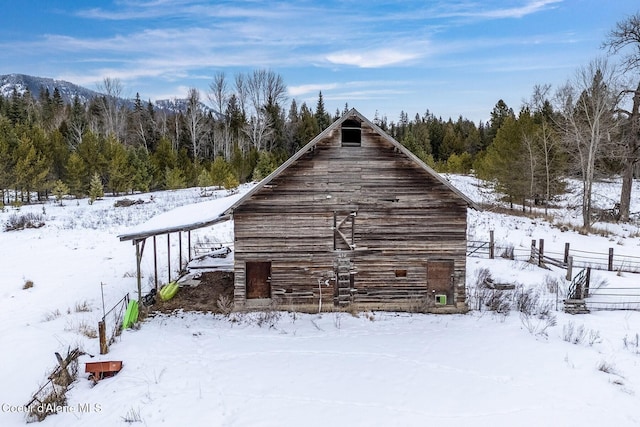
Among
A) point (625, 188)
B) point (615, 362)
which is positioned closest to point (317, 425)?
point (615, 362)

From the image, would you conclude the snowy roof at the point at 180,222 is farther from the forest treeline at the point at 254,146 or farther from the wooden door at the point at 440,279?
the forest treeline at the point at 254,146

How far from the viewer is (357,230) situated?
15.8 m

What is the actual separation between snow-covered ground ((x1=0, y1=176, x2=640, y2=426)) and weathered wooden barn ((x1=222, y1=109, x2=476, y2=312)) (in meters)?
1.02

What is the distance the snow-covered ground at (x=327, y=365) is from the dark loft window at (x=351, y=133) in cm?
651

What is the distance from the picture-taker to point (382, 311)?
15828 mm

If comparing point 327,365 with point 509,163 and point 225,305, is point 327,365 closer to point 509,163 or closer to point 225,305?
point 225,305

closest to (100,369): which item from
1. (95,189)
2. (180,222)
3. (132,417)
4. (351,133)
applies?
(132,417)

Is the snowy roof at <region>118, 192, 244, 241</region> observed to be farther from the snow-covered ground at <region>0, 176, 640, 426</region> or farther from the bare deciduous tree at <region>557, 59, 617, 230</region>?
the bare deciduous tree at <region>557, 59, 617, 230</region>

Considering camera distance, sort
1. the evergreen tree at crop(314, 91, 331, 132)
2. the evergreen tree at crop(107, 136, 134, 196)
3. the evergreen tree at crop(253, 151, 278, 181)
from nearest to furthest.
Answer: the evergreen tree at crop(107, 136, 134, 196) → the evergreen tree at crop(253, 151, 278, 181) → the evergreen tree at crop(314, 91, 331, 132)

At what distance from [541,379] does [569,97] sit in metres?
32.5

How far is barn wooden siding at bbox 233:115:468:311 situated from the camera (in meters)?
15.5

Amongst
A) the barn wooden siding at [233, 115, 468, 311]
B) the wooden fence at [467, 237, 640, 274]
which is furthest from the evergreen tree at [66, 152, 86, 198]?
the wooden fence at [467, 237, 640, 274]

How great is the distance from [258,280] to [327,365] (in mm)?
5445

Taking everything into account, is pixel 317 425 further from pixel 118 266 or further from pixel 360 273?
pixel 118 266
